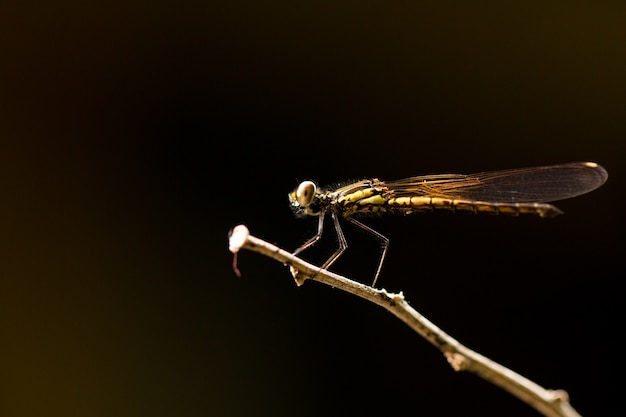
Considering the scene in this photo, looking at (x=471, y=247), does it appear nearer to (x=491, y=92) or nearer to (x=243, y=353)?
(x=491, y=92)

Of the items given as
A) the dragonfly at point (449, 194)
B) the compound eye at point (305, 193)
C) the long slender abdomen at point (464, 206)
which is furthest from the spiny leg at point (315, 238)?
the long slender abdomen at point (464, 206)

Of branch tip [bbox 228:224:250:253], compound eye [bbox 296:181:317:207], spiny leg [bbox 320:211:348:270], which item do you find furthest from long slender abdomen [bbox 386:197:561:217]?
branch tip [bbox 228:224:250:253]

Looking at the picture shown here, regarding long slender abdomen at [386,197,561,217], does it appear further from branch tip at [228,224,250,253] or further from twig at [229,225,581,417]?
branch tip at [228,224,250,253]

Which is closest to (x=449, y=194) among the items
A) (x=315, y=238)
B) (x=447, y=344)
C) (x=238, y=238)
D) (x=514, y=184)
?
(x=514, y=184)

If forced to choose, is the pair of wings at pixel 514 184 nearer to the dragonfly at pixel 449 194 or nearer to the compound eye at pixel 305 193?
the dragonfly at pixel 449 194

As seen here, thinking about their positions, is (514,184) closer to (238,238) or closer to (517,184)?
(517,184)

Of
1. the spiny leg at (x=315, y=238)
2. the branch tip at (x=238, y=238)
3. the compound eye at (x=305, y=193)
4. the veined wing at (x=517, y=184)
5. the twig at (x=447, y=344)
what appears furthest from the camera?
the compound eye at (x=305, y=193)

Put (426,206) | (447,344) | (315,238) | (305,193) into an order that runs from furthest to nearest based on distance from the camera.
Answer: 1. (426,206)
2. (305,193)
3. (315,238)
4. (447,344)
